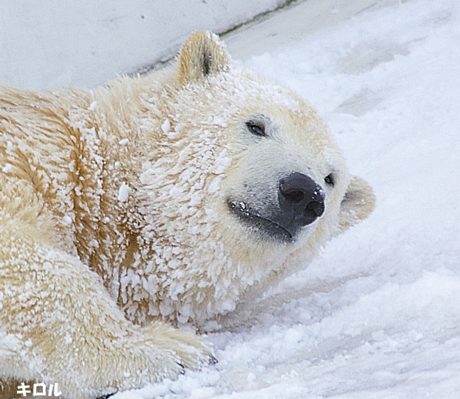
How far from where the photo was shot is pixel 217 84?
3.07 m

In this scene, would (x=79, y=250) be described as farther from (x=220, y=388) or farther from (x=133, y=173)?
(x=220, y=388)

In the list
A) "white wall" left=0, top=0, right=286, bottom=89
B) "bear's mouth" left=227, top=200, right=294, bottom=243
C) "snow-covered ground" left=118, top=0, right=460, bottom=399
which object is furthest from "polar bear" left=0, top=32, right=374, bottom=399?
"white wall" left=0, top=0, right=286, bottom=89

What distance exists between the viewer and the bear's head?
268 cm

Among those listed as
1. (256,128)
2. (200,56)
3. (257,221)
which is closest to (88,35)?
(200,56)

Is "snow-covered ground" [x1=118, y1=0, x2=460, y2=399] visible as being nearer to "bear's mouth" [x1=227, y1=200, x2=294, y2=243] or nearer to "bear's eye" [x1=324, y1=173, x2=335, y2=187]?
"bear's mouth" [x1=227, y1=200, x2=294, y2=243]

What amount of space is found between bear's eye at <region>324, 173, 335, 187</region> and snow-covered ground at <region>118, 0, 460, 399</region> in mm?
482

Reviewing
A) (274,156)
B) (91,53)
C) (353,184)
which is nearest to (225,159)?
(274,156)

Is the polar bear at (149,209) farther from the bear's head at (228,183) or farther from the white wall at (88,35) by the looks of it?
the white wall at (88,35)

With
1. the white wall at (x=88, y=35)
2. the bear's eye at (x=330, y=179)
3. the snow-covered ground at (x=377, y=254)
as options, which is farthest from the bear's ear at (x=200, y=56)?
the white wall at (x=88, y=35)

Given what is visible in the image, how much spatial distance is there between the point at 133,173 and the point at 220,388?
3.55 ft

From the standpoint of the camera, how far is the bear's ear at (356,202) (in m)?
3.44

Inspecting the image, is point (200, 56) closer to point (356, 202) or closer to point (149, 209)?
point (149, 209)

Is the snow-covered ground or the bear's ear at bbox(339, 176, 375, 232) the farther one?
the bear's ear at bbox(339, 176, 375, 232)

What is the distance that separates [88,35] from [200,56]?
312 centimetres
